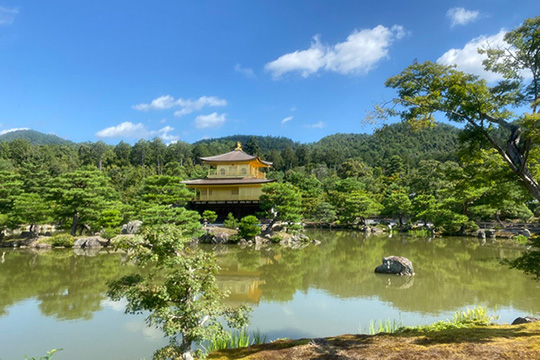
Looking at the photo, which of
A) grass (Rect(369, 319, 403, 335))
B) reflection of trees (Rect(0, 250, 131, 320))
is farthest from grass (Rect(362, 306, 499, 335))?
reflection of trees (Rect(0, 250, 131, 320))

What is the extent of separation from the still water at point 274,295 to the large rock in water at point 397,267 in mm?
332

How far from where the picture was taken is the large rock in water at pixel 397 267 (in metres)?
10.1

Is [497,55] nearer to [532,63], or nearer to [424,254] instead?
[532,63]

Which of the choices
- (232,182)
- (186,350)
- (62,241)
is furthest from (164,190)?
(186,350)

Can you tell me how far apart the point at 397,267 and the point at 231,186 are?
43.6ft

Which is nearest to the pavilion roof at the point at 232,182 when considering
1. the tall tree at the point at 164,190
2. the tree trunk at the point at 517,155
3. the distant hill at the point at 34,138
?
the tall tree at the point at 164,190

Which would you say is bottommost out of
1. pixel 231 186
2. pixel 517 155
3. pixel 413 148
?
pixel 517 155

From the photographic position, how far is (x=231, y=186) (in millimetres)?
21359

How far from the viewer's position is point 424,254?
14.0m

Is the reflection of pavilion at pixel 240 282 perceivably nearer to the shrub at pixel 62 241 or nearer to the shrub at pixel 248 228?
the shrub at pixel 248 228

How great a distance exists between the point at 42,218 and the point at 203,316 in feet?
54.8

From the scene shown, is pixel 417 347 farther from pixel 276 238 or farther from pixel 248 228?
pixel 276 238

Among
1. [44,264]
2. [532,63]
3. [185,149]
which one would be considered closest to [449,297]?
[532,63]

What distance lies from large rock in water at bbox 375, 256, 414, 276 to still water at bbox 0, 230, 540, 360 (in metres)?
0.33
